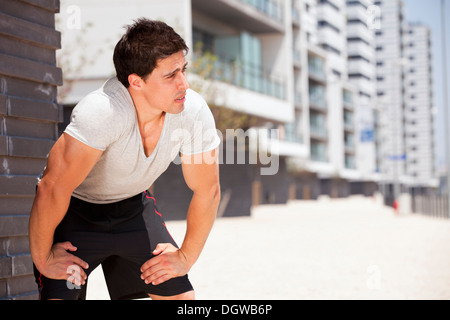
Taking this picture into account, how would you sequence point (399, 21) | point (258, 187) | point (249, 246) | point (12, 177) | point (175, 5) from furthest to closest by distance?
point (399, 21)
point (258, 187)
point (175, 5)
point (249, 246)
point (12, 177)

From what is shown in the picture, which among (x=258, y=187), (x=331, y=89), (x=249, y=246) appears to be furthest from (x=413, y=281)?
(x=331, y=89)

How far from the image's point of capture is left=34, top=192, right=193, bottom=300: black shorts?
2.50 meters

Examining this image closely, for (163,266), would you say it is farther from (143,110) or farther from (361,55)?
(361,55)

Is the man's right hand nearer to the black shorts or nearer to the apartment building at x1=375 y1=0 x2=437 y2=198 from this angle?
the black shorts

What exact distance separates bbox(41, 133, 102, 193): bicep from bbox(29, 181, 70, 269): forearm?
0.11ft

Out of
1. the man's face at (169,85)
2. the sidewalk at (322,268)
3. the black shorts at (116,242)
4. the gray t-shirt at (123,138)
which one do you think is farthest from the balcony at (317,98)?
the man's face at (169,85)

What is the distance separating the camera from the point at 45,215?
2.27 meters

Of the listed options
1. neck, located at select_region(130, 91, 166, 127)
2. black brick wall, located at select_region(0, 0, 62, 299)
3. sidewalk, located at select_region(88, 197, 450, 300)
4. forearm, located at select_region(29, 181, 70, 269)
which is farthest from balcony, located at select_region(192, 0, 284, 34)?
forearm, located at select_region(29, 181, 70, 269)

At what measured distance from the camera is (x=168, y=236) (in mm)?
2762

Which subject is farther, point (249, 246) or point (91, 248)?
point (249, 246)

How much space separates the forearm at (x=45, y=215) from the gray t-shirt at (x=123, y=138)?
22cm

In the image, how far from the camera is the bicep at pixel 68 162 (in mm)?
2207
